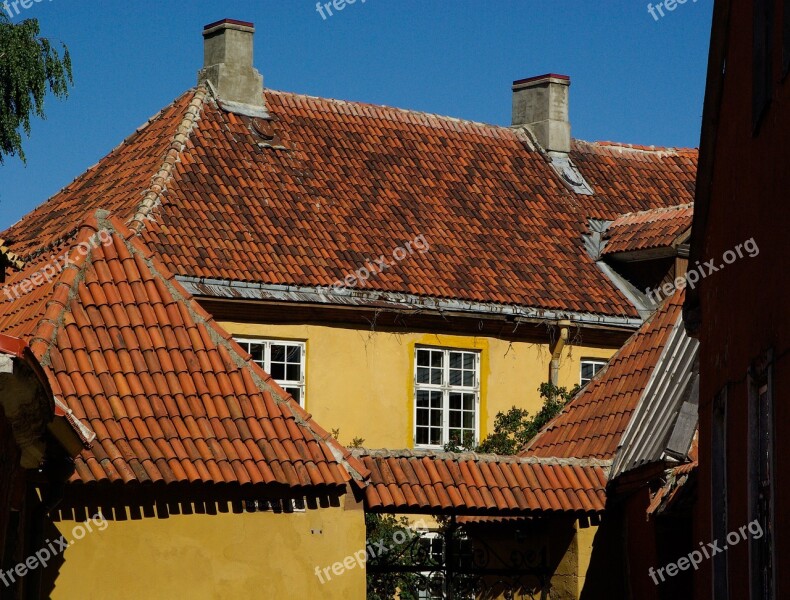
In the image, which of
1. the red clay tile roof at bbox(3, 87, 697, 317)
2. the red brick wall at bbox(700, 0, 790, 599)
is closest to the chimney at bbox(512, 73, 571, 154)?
the red clay tile roof at bbox(3, 87, 697, 317)

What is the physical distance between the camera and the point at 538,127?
2817 cm

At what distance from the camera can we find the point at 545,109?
28125 mm

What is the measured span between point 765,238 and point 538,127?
20.0m

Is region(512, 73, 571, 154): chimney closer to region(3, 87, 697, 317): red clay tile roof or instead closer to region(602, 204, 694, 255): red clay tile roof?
region(3, 87, 697, 317): red clay tile roof

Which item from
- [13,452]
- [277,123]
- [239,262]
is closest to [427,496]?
[13,452]

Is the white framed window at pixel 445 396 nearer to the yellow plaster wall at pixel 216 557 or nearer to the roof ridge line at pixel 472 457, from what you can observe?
the roof ridge line at pixel 472 457

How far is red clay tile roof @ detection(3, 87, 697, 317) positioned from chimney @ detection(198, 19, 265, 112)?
357 millimetres

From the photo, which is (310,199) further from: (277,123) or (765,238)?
(765,238)

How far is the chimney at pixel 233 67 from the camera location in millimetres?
24734

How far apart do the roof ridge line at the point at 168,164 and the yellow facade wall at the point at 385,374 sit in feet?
6.56

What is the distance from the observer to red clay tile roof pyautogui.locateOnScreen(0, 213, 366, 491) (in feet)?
38.7

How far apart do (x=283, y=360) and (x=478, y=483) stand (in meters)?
8.29

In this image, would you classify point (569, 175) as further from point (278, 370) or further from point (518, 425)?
point (278, 370)

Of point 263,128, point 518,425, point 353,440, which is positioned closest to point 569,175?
point 263,128
